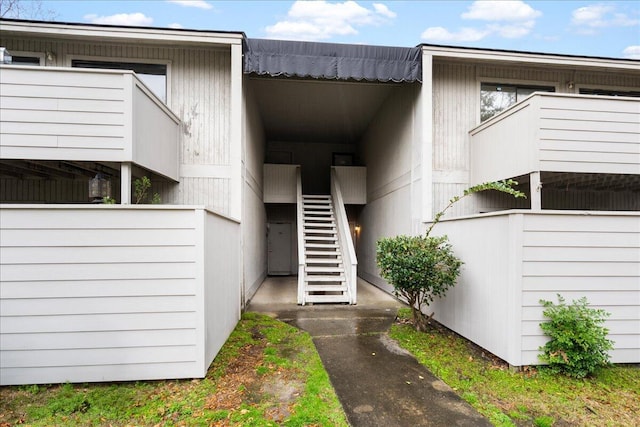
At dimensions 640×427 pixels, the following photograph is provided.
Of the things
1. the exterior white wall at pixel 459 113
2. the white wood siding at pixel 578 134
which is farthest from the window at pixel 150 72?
the white wood siding at pixel 578 134

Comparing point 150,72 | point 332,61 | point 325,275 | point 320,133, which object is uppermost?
point 320,133

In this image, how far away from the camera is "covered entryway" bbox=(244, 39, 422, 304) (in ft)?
20.8

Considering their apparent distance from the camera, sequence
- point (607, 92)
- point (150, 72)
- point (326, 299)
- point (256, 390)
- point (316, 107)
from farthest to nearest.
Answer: point (316, 107), point (607, 92), point (326, 299), point (150, 72), point (256, 390)

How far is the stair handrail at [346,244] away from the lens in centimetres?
708

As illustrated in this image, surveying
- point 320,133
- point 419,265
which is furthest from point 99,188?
point 320,133

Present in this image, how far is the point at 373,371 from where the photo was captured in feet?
12.6

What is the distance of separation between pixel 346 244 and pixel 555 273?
15.1 feet

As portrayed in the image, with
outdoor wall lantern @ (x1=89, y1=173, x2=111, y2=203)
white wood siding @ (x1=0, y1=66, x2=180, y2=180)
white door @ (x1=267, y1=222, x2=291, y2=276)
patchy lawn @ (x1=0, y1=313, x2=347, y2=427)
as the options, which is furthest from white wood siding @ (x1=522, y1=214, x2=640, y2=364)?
white door @ (x1=267, y1=222, x2=291, y2=276)

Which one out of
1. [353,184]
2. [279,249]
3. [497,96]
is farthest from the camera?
[279,249]

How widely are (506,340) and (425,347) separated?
1.13 m

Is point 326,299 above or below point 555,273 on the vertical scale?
below

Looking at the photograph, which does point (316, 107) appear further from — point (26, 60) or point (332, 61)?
point (26, 60)

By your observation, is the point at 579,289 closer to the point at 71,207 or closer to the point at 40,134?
A: the point at 71,207

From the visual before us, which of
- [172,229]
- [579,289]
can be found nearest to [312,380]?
[172,229]
